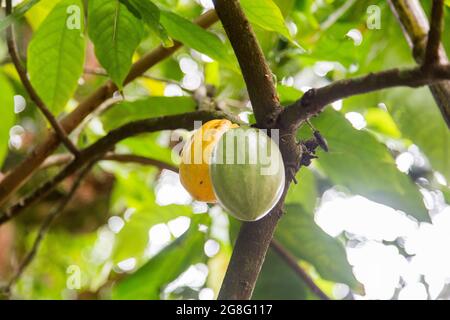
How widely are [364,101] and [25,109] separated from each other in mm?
878

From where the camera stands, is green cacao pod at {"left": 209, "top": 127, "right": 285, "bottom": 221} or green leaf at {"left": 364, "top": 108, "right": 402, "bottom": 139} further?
green leaf at {"left": 364, "top": 108, "right": 402, "bottom": 139}

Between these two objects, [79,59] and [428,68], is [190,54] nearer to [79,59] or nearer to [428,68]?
[79,59]

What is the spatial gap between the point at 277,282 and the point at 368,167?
0.29m

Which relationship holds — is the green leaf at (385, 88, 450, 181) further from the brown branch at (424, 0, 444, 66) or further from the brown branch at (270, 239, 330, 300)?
the brown branch at (424, 0, 444, 66)

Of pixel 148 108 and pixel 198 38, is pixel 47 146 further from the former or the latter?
pixel 198 38

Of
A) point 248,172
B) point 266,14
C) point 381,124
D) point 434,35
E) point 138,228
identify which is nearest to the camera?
point 434,35

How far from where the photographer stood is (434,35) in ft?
1.60

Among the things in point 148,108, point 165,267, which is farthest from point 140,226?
point 148,108

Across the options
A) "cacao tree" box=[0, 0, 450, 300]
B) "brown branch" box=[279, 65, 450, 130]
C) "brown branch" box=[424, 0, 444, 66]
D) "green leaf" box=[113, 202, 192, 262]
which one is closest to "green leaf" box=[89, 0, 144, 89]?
"cacao tree" box=[0, 0, 450, 300]

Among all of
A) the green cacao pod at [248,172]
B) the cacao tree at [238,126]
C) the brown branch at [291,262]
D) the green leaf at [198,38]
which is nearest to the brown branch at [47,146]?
the cacao tree at [238,126]

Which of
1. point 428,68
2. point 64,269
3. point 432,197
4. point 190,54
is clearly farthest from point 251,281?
point 64,269

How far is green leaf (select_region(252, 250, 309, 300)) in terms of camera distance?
1.15m

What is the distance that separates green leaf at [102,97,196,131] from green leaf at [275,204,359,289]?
25 centimetres

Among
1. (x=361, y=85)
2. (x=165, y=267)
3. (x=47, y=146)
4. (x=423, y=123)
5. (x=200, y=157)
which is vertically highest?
(x=361, y=85)
